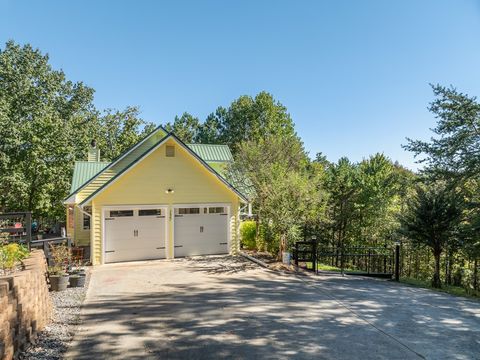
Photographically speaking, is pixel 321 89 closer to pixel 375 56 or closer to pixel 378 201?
pixel 375 56

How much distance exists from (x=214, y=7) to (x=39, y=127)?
1738cm

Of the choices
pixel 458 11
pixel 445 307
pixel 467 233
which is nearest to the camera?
pixel 458 11

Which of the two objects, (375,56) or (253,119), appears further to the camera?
(253,119)

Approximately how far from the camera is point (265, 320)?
23.3ft

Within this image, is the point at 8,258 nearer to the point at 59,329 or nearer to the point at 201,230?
the point at 59,329

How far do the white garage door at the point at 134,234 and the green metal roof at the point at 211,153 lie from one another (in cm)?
788

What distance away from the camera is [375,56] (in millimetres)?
14867

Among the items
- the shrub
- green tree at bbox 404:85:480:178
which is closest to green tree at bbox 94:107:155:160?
the shrub

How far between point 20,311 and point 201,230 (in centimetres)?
1037

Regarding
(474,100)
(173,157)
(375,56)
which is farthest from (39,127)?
(474,100)

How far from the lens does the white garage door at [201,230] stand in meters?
14.9

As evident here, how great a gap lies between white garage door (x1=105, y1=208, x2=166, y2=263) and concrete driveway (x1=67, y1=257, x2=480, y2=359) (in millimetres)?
2375

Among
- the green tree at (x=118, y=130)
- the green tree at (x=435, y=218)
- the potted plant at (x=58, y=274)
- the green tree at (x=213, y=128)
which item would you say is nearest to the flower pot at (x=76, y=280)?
the potted plant at (x=58, y=274)

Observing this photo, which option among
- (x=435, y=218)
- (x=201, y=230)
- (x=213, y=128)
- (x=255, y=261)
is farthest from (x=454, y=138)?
(x=213, y=128)
